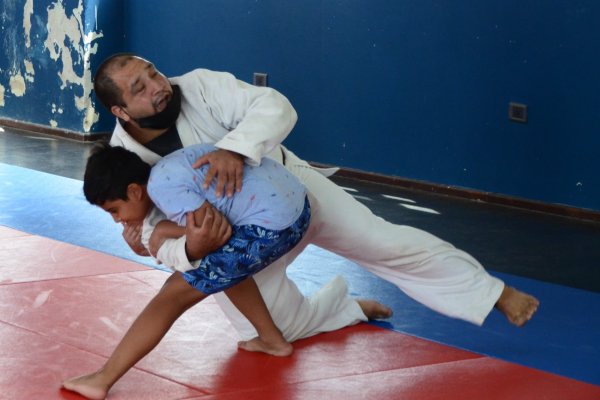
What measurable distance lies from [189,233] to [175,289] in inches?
8.7

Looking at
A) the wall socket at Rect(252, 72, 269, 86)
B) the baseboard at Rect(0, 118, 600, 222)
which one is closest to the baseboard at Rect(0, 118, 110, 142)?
the wall socket at Rect(252, 72, 269, 86)

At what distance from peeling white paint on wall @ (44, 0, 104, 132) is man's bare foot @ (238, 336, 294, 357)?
5195 mm

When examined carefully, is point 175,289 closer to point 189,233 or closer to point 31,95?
point 189,233

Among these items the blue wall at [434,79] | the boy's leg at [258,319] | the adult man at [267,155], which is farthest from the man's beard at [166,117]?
the blue wall at [434,79]

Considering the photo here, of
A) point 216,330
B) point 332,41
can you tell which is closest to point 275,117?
point 216,330

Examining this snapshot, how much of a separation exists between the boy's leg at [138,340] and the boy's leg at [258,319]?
27 cm

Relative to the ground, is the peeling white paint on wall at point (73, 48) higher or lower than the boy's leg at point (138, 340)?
higher

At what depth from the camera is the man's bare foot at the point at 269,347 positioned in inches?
123

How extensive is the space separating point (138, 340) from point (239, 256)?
0.35 metres

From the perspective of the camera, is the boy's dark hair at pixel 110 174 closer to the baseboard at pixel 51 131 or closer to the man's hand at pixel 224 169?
the man's hand at pixel 224 169

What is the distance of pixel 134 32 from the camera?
26.2 ft

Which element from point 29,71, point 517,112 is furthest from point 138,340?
point 29,71

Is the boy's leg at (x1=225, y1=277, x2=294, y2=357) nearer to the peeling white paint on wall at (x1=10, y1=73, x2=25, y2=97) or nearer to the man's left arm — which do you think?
the man's left arm

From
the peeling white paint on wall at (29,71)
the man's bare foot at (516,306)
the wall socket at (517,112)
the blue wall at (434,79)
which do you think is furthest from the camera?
the peeling white paint on wall at (29,71)
